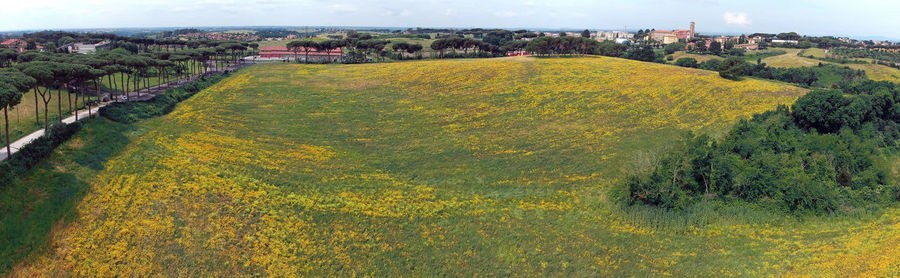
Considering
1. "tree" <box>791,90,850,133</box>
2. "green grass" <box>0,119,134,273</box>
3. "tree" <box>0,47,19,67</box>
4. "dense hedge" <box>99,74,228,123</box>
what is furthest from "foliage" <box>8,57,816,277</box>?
"tree" <box>0,47,19,67</box>

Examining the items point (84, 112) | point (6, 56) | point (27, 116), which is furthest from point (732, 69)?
point (6, 56)

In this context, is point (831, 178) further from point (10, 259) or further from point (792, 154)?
point (10, 259)

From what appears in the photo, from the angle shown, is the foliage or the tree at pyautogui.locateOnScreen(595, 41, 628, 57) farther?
the tree at pyautogui.locateOnScreen(595, 41, 628, 57)

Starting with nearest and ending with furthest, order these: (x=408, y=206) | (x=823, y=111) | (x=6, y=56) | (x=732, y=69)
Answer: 1. (x=408, y=206)
2. (x=823, y=111)
3. (x=732, y=69)
4. (x=6, y=56)

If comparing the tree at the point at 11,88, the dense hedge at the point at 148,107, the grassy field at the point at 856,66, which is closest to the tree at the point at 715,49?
the grassy field at the point at 856,66

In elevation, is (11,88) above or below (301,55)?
below

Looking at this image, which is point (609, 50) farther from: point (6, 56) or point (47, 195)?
point (6, 56)

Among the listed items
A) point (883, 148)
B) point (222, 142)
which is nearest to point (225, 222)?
point (222, 142)

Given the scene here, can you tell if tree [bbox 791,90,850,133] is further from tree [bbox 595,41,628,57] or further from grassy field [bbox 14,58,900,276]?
tree [bbox 595,41,628,57]
